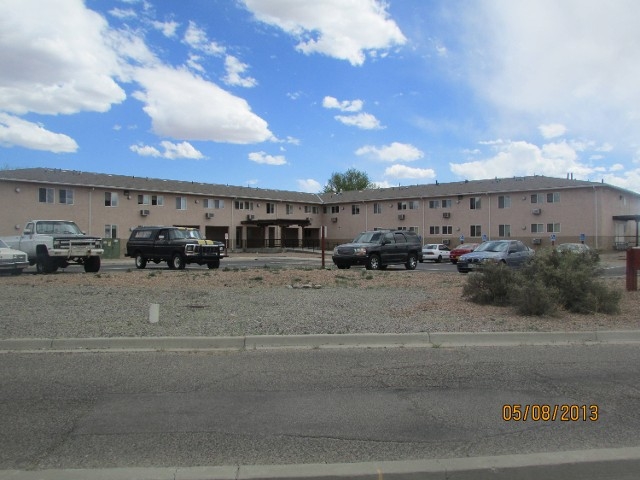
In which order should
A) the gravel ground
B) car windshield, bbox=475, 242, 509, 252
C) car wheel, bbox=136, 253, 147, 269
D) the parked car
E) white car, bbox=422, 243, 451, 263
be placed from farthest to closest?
white car, bbox=422, 243, 451, 263 < car wheel, bbox=136, 253, 147, 269 < car windshield, bbox=475, 242, 509, 252 < the parked car < the gravel ground

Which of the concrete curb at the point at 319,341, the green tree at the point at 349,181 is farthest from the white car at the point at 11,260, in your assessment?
the green tree at the point at 349,181

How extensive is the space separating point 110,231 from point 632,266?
4179 centimetres

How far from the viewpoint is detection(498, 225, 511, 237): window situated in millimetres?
48928

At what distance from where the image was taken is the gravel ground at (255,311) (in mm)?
8430

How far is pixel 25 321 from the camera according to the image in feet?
29.2

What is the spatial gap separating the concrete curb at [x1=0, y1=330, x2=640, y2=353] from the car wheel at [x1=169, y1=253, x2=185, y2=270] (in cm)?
1523

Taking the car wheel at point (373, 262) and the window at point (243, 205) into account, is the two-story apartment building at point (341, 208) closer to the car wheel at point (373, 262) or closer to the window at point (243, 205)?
the window at point (243, 205)

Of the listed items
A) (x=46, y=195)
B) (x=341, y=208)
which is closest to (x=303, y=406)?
(x=46, y=195)

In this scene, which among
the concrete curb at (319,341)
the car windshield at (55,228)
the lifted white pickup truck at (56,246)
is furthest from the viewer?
the car windshield at (55,228)

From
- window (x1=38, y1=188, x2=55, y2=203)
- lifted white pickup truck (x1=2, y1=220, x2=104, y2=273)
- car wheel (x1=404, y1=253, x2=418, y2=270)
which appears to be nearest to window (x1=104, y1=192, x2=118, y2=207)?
window (x1=38, y1=188, x2=55, y2=203)

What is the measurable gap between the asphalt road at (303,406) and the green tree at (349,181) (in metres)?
92.2

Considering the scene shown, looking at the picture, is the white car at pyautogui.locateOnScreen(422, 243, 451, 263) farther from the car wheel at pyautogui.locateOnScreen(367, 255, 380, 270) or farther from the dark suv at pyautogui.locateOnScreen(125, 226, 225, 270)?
the dark suv at pyautogui.locateOnScreen(125, 226, 225, 270)

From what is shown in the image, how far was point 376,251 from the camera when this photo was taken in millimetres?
23031

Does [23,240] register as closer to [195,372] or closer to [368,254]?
[368,254]
